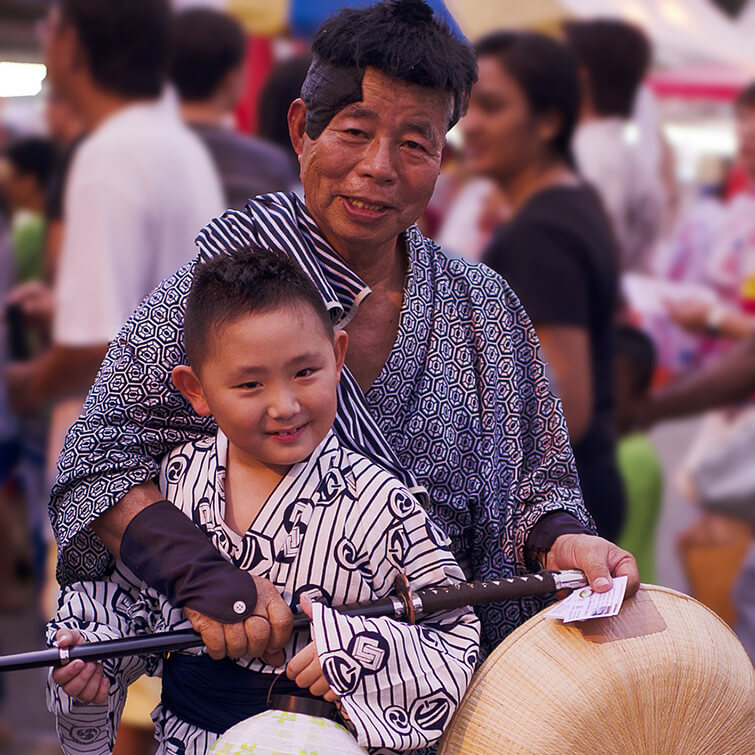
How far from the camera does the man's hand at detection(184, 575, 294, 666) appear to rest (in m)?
1.80

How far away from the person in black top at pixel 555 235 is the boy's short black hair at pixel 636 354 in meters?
0.73

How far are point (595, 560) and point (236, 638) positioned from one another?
596 mm

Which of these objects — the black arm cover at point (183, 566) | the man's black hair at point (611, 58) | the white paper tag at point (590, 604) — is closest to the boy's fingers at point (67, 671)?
the black arm cover at point (183, 566)

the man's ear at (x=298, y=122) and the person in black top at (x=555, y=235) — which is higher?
the man's ear at (x=298, y=122)

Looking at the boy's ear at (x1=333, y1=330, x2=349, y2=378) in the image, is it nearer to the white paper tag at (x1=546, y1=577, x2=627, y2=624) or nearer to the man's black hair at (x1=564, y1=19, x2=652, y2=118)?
the white paper tag at (x1=546, y1=577, x2=627, y2=624)

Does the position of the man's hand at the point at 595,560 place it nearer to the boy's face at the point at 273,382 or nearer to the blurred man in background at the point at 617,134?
the boy's face at the point at 273,382

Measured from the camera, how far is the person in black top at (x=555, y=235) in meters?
3.42

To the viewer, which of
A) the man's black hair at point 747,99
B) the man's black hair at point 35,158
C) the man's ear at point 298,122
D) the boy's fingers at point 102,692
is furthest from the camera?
the man's black hair at point 35,158

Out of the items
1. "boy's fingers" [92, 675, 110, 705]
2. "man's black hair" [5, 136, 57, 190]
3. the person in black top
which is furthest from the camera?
"man's black hair" [5, 136, 57, 190]

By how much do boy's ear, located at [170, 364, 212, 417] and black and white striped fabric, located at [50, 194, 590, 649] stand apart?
80 mm

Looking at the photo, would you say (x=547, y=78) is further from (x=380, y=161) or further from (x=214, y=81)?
(x=380, y=161)

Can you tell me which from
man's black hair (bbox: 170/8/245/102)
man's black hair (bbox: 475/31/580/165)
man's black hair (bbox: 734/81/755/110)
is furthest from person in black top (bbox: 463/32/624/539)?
man's black hair (bbox: 734/81/755/110)

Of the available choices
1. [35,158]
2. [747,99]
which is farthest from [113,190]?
[35,158]

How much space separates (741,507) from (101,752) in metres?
3.37
